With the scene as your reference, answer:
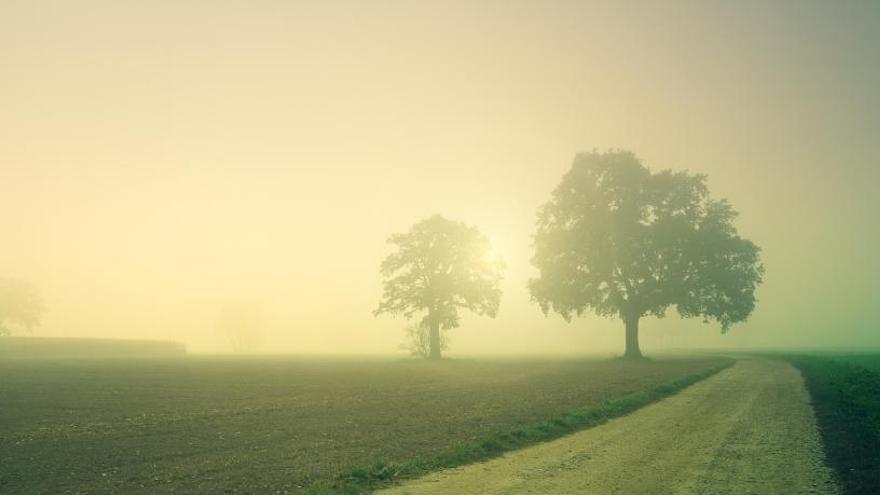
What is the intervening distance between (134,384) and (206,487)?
1216 inches

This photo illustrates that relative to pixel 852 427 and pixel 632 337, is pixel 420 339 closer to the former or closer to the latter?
pixel 632 337

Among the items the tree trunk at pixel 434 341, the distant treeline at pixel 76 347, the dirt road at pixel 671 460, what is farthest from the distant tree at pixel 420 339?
the dirt road at pixel 671 460

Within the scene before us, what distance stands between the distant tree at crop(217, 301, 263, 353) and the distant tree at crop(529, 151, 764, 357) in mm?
133197

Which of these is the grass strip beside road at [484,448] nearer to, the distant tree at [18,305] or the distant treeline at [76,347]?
the distant treeline at [76,347]

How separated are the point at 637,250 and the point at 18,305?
422 feet

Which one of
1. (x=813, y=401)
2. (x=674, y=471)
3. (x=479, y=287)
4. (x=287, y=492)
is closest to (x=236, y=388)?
(x=287, y=492)

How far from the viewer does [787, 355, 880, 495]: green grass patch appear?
11.5 meters

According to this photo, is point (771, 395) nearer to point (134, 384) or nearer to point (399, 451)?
point (399, 451)

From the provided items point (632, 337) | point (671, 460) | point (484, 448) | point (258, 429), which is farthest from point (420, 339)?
point (671, 460)

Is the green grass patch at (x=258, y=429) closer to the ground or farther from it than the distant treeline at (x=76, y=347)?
farther from it

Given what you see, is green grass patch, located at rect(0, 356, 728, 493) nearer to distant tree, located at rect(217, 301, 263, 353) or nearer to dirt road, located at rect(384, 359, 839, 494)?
dirt road, located at rect(384, 359, 839, 494)

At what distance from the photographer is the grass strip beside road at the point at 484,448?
38.4ft

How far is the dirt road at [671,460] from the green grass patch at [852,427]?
0.40 metres

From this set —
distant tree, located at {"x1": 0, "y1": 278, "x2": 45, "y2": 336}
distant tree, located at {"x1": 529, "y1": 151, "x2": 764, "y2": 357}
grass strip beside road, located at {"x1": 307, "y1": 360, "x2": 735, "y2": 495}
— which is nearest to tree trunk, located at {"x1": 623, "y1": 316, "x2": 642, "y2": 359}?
distant tree, located at {"x1": 529, "y1": 151, "x2": 764, "y2": 357}
